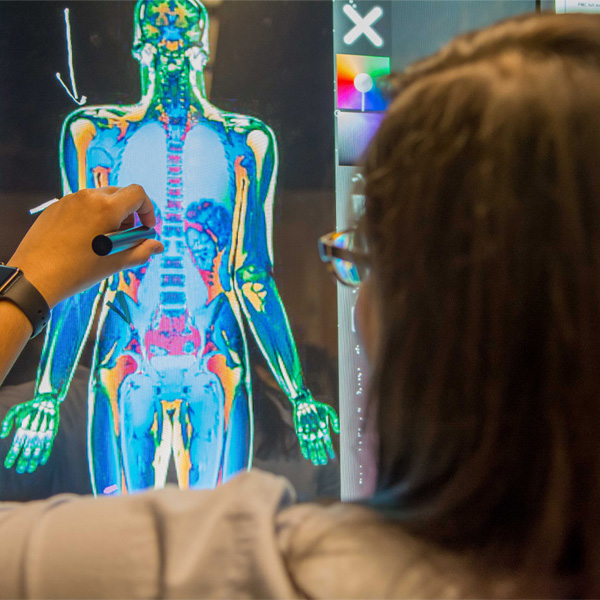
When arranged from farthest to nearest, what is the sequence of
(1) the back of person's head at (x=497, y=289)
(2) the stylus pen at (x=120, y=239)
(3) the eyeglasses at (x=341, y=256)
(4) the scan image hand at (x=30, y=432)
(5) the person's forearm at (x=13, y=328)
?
1. (4) the scan image hand at (x=30, y=432)
2. (2) the stylus pen at (x=120, y=239)
3. (5) the person's forearm at (x=13, y=328)
4. (3) the eyeglasses at (x=341, y=256)
5. (1) the back of person's head at (x=497, y=289)

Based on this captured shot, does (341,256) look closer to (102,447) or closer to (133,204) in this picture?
(133,204)

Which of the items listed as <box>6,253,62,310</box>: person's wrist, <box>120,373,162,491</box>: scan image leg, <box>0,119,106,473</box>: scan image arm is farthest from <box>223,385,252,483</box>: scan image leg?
<box>6,253,62,310</box>: person's wrist

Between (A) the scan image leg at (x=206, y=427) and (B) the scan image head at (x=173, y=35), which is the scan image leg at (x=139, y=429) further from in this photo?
(B) the scan image head at (x=173, y=35)

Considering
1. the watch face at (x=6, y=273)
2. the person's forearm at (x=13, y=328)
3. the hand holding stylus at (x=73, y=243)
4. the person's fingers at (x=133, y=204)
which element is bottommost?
the person's forearm at (x=13, y=328)

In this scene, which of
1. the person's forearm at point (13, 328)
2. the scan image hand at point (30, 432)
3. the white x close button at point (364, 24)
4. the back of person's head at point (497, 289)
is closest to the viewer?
the back of person's head at point (497, 289)

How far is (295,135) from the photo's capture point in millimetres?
1076

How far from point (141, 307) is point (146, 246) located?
196mm

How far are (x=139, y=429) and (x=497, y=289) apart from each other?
813mm

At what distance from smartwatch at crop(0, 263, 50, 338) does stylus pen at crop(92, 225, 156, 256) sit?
10 centimetres

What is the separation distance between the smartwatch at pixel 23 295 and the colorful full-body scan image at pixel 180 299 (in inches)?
11.9

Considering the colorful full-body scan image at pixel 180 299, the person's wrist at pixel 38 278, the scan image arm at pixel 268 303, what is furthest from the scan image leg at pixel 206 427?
the person's wrist at pixel 38 278

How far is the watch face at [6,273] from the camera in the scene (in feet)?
2.27

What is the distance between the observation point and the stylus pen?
778 millimetres

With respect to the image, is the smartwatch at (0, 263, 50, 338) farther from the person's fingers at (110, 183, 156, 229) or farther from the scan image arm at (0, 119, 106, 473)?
the scan image arm at (0, 119, 106, 473)
